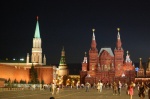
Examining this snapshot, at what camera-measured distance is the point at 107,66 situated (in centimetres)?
12131

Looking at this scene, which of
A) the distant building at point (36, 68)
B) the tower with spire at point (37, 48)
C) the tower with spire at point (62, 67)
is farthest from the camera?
the tower with spire at point (62, 67)

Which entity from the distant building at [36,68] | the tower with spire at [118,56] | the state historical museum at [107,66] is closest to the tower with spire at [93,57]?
the state historical museum at [107,66]

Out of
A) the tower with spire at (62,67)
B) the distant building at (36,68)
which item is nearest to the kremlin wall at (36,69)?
the distant building at (36,68)

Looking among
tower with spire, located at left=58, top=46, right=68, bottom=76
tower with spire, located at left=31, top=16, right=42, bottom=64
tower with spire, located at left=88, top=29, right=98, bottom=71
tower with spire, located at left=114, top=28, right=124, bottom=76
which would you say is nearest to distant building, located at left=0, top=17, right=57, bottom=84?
tower with spire, located at left=31, top=16, right=42, bottom=64

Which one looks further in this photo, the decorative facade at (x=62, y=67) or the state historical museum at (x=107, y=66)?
the decorative facade at (x=62, y=67)

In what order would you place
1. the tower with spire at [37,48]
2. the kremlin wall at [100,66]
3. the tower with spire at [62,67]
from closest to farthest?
the kremlin wall at [100,66], the tower with spire at [37,48], the tower with spire at [62,67]

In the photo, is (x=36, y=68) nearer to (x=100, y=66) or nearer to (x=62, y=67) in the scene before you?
(x=100, y=66)

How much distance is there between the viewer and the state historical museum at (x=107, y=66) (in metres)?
118

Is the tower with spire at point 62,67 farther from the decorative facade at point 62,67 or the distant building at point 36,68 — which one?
the distant building at point 36,68

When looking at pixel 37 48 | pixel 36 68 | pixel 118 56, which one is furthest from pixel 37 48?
pixel 118 56

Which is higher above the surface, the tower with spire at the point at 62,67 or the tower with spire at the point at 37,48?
the tower with spire at the point at 37,48

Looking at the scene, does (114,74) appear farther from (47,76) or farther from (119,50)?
(47,76)

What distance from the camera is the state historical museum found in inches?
4651

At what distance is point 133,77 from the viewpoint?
118m
